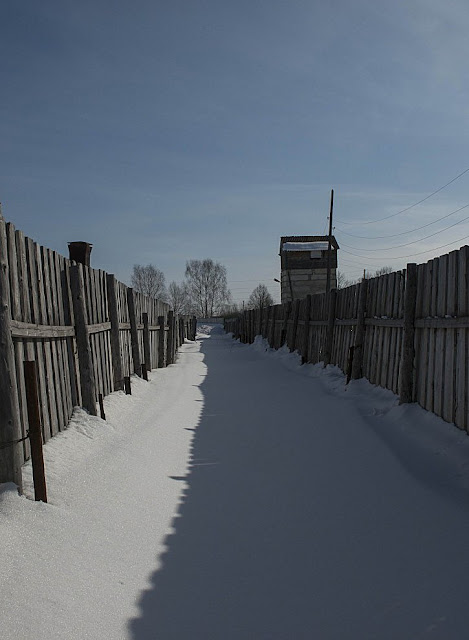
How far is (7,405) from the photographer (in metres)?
3.48

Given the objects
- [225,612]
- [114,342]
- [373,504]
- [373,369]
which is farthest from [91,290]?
[225,612]

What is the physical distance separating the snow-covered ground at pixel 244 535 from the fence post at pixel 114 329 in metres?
2.16

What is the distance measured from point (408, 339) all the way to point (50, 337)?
4037 mm

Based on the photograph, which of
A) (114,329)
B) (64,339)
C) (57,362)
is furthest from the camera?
(114,329)

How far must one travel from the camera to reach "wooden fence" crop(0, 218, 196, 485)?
139 inches

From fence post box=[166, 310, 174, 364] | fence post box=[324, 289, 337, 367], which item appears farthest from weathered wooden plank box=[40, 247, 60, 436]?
fence post box=[166, 310, 174, 364]

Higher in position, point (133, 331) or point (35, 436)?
point (133, 331)

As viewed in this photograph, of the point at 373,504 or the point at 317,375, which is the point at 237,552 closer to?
the point at 373,504

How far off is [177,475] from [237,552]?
5.08 feet

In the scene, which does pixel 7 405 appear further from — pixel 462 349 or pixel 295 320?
pixel 295 320

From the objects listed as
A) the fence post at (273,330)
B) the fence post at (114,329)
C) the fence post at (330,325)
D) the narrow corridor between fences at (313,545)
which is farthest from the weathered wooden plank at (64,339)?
the fence post at (273,330)

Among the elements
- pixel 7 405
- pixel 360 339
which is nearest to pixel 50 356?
pixel 7 405

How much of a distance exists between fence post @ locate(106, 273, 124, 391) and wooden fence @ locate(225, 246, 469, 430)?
378 centimetres

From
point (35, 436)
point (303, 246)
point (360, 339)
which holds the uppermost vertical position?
point (303, 246)
